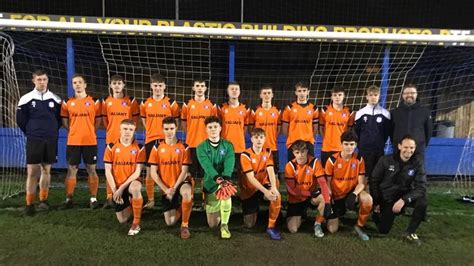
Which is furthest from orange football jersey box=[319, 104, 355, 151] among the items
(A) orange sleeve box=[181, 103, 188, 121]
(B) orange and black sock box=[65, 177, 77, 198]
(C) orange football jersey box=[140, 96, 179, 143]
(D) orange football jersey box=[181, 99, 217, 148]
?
(B) orange and black sock box=[65, 177, 77, 198]

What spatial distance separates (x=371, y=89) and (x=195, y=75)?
162 inches

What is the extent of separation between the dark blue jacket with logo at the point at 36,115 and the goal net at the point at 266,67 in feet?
8.55

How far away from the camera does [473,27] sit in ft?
25.8

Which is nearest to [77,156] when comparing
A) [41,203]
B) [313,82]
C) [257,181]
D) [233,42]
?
[41,203]

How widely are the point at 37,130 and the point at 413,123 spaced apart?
4.12 m

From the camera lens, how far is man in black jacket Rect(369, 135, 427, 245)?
3.42 metres

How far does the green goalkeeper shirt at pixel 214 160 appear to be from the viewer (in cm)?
350

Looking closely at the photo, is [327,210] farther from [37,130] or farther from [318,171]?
[37,130]

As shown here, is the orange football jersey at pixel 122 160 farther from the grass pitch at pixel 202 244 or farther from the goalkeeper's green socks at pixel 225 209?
the goalkeeper's green socks at pixel 225 209

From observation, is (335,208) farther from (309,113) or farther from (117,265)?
(117,265)

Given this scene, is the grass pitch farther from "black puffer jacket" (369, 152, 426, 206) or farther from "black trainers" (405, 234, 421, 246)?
"black puffer jacket" (369, 152, 426, 206)

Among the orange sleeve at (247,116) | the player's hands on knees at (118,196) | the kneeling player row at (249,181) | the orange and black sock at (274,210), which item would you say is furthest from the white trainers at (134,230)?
the orange sleeve at (247,116)

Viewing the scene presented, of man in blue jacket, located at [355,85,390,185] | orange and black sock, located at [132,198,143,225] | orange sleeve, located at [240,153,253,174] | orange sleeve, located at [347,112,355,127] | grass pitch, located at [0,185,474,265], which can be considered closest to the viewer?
grass pitch, located at [0,185,474,265]

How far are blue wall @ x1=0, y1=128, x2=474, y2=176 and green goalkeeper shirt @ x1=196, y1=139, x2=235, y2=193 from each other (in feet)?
8.50
